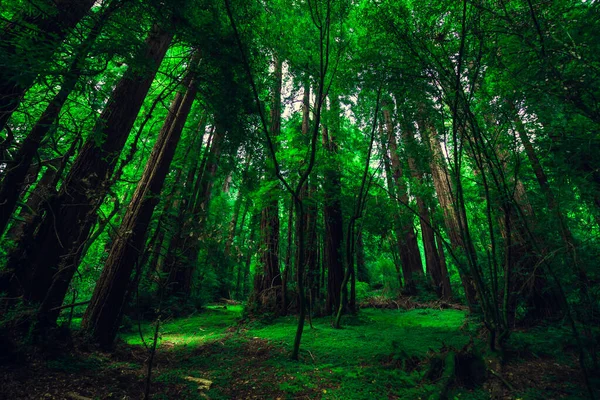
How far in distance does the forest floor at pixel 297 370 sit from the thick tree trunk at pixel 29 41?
2.55 meters

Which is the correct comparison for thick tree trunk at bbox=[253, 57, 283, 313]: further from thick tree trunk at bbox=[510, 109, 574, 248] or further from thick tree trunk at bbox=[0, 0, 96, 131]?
thick tree trunk at bbox=[510, 109, 574, 248]

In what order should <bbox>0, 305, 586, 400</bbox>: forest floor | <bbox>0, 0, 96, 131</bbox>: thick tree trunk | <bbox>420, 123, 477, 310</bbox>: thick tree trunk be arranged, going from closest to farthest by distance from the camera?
<bbox>0, 0, 96, 131</bbox>: thick tree trunk < <bbox>0, 305, 586, 400</bbox>: forest floor < <bbox>420, 123, 477, 310</bbox>: thick tree trunk

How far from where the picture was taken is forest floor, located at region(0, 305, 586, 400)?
2.63 meters

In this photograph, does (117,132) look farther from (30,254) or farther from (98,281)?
(98,281)

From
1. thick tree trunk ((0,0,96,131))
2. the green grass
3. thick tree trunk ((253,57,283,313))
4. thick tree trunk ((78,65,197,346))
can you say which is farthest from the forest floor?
thick tree trunk ((0,0,96,131))

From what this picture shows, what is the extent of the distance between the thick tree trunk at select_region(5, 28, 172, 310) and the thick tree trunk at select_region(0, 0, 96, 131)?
0.62 m

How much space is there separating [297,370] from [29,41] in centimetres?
408

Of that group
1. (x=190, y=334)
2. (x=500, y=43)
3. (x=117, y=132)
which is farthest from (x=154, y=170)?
(x=500, y=43)

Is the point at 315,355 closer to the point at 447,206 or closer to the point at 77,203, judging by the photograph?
the point at 77,203

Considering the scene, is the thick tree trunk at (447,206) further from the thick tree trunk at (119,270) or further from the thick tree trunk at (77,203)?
the thick tree trunk at (77,203)

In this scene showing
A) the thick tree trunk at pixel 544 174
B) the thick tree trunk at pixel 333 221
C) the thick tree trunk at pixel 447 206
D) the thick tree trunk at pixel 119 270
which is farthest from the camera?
the thick tree trunk at pixel 333 221

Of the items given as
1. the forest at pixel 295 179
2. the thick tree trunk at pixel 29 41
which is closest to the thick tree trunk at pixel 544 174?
the forest at pixel 295 179

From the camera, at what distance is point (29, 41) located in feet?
5.27

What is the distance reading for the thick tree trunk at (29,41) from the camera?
5.09 ft
